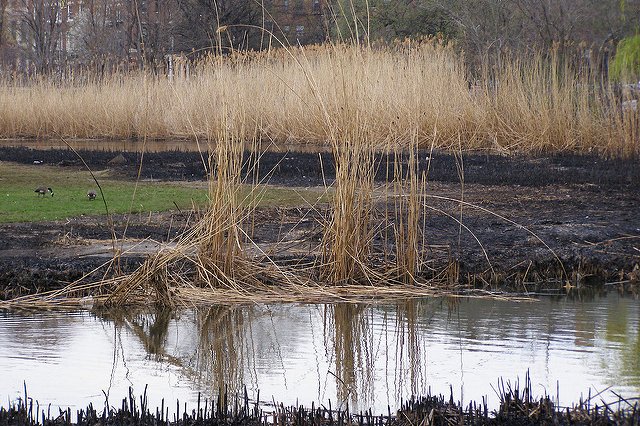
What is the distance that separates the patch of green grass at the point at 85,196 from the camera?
9.62 m

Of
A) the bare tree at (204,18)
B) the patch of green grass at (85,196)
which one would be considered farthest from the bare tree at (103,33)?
the patch of green grass at (85,196)

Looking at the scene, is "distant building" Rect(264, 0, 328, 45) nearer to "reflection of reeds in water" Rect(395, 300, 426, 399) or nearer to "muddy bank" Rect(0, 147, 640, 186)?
"muddy bank" Rect(0, 147, 640, 186)

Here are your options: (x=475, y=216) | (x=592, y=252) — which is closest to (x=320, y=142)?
(x=475, y=216)

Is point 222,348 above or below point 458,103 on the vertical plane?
below

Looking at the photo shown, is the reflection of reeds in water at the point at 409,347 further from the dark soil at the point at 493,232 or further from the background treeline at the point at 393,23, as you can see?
the background treeline at the point at 393,23

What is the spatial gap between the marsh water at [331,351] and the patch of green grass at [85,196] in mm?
2361

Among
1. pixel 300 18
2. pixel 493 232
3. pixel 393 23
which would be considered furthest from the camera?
pixel 300 18

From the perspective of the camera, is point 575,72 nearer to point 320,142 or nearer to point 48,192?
point 320,142

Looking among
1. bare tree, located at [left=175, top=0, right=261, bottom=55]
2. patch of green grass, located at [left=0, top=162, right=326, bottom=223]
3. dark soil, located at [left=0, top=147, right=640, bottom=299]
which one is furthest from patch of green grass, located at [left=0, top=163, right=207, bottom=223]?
bare tree, located at [left=175, top=0, right=261, bottom=55]

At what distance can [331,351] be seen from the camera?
524cm

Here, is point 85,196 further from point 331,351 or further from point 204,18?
point 204,18

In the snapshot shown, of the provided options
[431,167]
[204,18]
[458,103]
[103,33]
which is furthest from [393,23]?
[431,167]

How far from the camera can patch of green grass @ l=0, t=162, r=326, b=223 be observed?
9.62 m

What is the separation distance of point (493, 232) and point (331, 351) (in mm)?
3556
